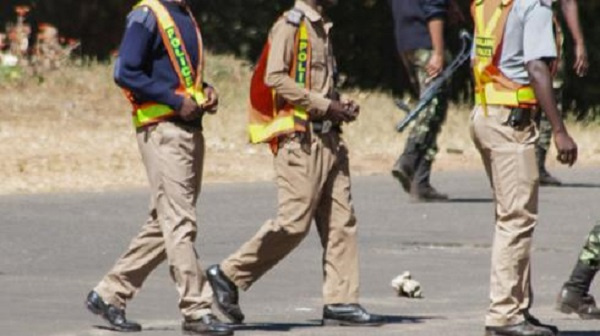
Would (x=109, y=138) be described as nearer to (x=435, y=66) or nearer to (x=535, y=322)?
(x=435, y=66)

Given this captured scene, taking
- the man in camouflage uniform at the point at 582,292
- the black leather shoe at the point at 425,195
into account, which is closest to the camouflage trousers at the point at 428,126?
the black leather shoe at the point at 425,195

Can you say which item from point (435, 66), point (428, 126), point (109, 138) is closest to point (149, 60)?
point (435, 66)

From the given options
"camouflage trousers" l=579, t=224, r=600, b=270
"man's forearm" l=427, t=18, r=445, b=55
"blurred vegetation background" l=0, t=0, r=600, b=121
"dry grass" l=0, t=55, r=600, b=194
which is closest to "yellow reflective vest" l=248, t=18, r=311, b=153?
"camouflage trousers" l=579, t=224, r=600, b=270

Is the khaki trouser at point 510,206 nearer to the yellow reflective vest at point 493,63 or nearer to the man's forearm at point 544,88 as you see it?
the yellow reflective vest at point 493,63

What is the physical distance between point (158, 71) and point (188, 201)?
1.95ft

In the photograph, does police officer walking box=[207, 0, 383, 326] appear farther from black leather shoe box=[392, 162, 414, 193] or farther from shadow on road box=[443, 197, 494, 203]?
shadow on road box=[443, 197, 494, 203]

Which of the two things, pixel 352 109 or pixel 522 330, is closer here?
pixel 522 330

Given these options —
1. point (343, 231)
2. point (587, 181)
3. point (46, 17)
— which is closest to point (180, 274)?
point (343, 231)

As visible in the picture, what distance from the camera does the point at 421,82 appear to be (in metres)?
15.2

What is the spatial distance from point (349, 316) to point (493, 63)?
4.75ft

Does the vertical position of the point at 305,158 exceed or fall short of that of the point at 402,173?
it exceeds it

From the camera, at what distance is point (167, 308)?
10305mm

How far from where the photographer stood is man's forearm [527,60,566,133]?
859 centimetres

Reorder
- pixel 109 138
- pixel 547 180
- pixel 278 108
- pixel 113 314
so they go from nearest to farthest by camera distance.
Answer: pixel 113 314 < pixel 278 108 < pixel 547 180 < pixel 109 138
